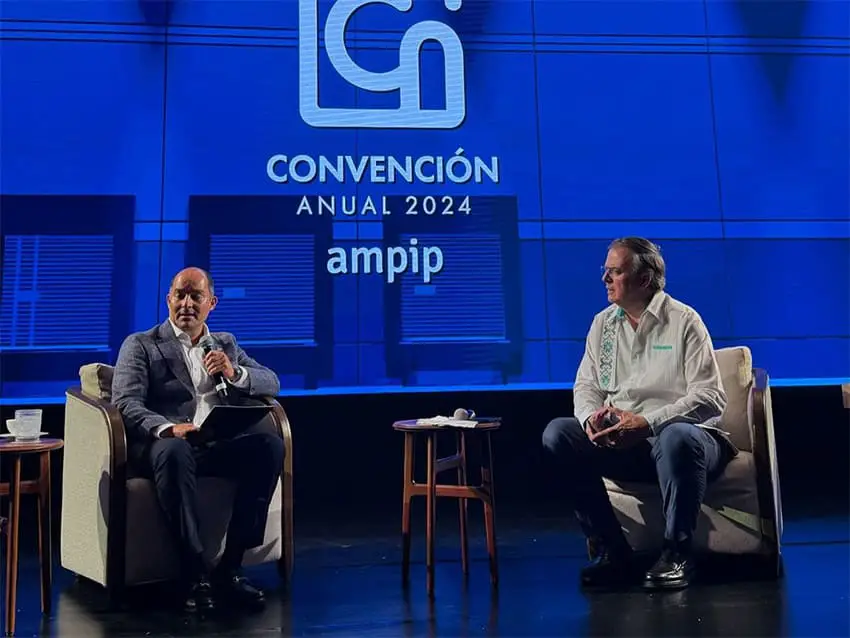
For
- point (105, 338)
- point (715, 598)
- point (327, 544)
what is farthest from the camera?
point (105, 338)

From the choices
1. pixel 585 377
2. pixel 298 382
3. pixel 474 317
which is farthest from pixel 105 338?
pixel 585 377

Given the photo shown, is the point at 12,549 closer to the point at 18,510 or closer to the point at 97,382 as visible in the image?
the point at 18,510

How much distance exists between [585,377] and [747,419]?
512mm

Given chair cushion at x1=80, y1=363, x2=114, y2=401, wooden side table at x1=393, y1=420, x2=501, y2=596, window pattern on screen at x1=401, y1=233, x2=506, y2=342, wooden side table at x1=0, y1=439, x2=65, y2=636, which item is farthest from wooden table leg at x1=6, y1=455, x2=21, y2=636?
window pattern on screen at x1=401, y1=233, x2=506, y2=342

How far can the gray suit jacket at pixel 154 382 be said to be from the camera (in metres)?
2.26

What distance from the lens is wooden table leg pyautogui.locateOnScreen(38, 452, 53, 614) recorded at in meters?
2.04

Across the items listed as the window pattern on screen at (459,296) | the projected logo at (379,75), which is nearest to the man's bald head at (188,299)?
the window pattern on screen at (459,296)

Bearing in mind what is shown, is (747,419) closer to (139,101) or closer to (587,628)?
(587,628)

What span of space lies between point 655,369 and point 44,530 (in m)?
1.74

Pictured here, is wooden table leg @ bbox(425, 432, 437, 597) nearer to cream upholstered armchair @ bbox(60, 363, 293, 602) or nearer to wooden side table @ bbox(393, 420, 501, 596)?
wooden side table @ bbox(393, 420, 501, 596)

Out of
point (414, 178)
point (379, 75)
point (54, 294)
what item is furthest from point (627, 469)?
point (54, 294)

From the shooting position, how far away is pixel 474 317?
12.0ft

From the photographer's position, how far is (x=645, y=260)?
2424 millimetres

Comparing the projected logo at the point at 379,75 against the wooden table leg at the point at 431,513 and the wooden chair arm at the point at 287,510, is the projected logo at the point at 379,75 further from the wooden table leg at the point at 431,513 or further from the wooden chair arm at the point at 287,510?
the wooden table leg at the point at 431,513
